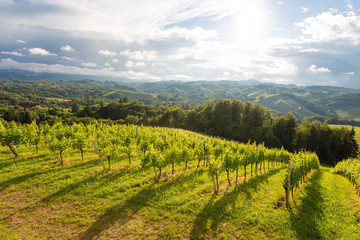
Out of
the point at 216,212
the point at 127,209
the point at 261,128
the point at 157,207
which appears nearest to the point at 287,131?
the point at 261,128

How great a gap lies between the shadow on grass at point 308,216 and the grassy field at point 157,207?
0.18 feet

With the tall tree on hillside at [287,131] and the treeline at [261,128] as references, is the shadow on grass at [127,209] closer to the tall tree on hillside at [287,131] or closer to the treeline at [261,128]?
the treeline at [261,128]

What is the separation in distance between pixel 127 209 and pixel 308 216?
1283 cm

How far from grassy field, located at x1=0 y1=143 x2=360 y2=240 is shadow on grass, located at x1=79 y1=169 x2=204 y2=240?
0.06 m

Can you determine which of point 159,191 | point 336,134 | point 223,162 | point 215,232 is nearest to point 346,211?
point 223,162

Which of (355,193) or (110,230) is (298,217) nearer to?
(355,193)

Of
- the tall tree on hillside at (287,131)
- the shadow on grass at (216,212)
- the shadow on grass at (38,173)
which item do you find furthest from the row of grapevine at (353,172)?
the tall tree on hillside at (287,131)

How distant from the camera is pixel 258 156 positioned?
61.2 feet

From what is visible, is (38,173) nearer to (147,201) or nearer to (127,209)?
(127,209)

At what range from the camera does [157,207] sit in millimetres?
11898

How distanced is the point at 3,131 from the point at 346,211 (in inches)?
1338

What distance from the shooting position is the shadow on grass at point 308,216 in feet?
31.6

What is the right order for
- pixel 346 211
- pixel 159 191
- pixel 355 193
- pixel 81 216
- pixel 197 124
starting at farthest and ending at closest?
pixel 197 124, pixel 355 193, pixel 159 191, pixel 346 211, pixel 81 216

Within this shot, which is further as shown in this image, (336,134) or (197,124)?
(197,124)
